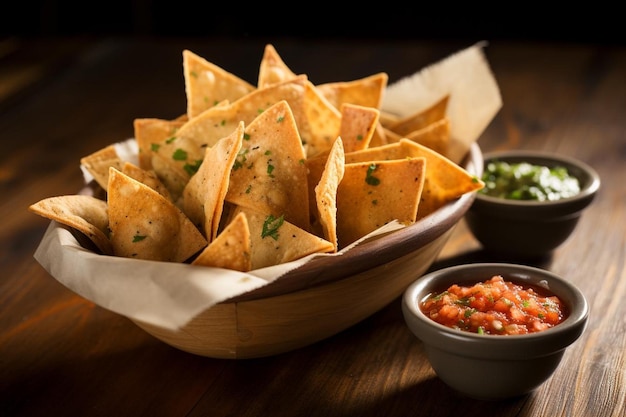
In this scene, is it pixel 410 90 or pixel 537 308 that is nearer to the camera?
pixel 537 308

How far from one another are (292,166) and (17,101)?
186cm

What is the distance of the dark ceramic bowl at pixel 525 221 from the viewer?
1874mm

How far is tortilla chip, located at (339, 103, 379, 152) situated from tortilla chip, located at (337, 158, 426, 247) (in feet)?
0.43

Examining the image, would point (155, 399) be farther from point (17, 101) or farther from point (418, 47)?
point (418, 47)

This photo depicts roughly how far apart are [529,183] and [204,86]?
0.77 m

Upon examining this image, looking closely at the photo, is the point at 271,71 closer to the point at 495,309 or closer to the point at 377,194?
the point at 377,194

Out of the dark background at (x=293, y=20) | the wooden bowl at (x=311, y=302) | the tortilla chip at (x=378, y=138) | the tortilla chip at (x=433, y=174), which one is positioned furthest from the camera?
the dark background at (x=293, y=20)

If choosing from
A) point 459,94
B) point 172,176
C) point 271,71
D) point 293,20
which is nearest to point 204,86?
point 271,71

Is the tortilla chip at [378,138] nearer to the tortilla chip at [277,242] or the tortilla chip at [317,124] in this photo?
the tortilla chip at [317,124]

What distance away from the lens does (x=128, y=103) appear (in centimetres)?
311

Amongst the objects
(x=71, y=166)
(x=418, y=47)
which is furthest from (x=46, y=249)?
(x=418, y=47)

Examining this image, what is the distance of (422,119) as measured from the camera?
6.76 feet

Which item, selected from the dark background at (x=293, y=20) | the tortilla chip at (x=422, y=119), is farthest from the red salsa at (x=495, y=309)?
the dark background at (x=293, y=20)

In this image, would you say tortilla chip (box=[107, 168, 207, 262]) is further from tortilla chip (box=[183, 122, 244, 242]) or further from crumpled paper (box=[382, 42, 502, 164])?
crumpled paper (box=[382, 42, 502, 164])
